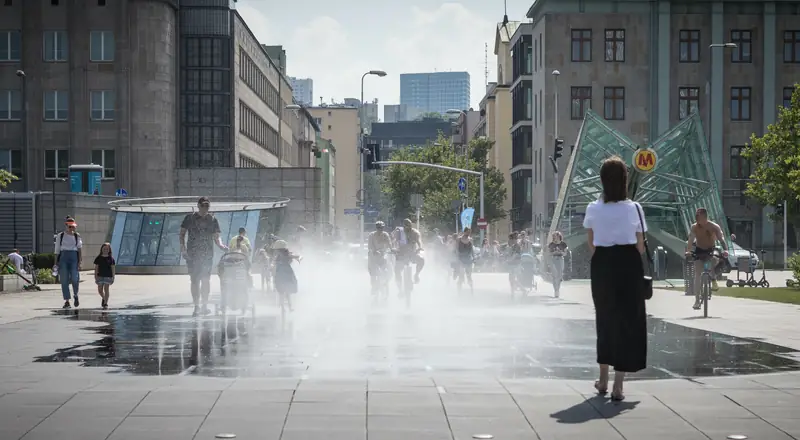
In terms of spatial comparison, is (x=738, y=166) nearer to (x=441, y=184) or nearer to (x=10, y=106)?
(x=441, y=184)

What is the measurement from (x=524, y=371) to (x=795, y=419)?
342cm

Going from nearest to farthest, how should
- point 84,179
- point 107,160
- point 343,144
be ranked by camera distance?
point 84,179
point 107,160
point 343,144

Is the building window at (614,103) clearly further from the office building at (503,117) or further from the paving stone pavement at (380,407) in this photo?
the paving stone pavement at (380,407)

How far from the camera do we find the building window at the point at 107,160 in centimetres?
7275

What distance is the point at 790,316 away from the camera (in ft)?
67.4

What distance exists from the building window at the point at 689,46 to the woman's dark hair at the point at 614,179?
64102 mm

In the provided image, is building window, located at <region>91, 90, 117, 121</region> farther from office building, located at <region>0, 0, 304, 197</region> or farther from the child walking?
the child walking

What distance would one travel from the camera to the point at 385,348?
1419 cm

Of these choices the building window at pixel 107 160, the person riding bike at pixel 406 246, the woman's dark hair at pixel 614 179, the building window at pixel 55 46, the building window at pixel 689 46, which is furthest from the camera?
the building window at pixel 107 160

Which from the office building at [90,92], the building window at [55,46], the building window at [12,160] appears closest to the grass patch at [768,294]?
the office building at [90,92]

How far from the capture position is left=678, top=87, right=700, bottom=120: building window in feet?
234

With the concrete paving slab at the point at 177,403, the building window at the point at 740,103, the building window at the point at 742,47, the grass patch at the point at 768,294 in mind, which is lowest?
the grass patch at the point at 768,294

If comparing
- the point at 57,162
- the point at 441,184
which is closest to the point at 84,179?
the point at 57,162

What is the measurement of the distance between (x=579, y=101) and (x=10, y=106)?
33.5 meters
